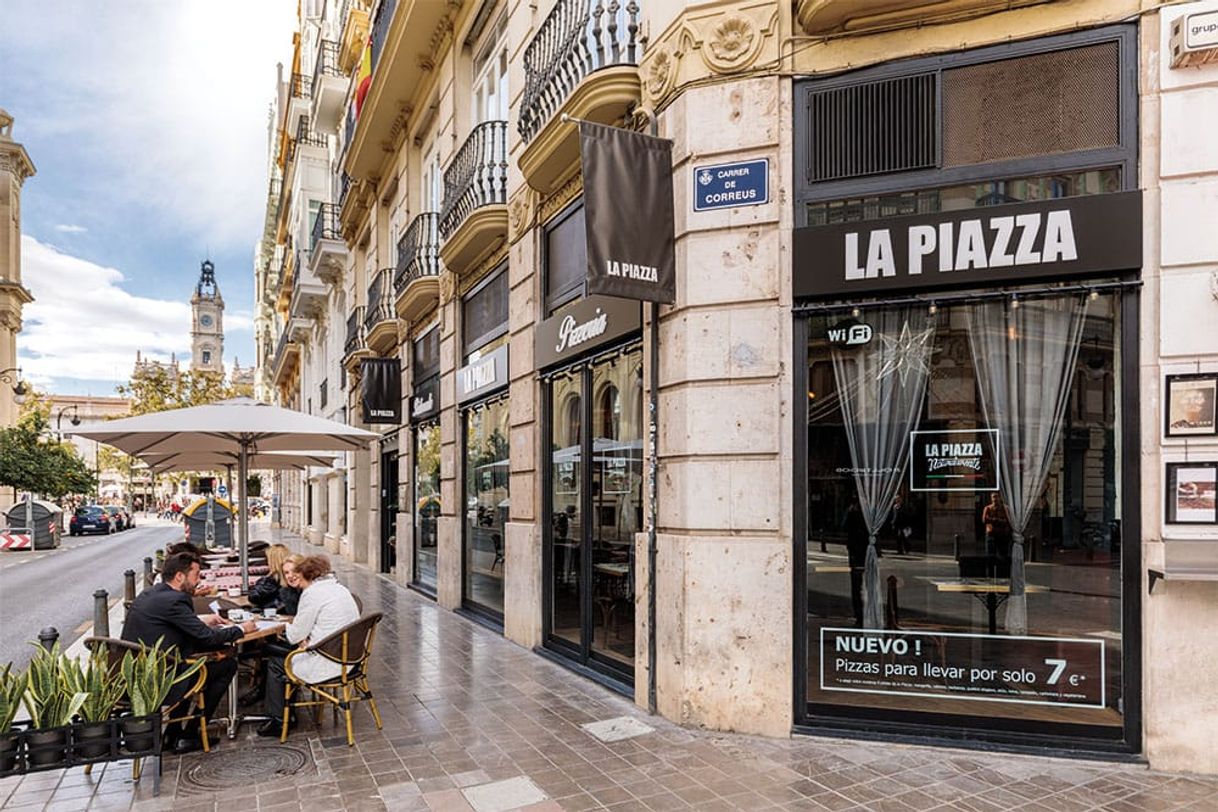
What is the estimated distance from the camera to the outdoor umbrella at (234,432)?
24.4ft

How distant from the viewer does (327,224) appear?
1003 inches

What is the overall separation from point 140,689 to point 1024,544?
6110 millimetres

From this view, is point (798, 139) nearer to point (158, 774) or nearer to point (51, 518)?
point (158, 774)

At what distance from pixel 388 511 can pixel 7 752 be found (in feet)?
46.2

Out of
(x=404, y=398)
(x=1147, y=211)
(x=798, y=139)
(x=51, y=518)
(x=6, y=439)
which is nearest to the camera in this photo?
(x=1147, y=211)

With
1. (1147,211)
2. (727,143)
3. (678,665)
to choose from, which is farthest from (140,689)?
(1147,211)

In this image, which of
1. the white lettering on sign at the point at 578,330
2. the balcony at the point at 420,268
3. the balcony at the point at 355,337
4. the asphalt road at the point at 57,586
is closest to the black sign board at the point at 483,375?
the white lettering on sign at the point at 578,330

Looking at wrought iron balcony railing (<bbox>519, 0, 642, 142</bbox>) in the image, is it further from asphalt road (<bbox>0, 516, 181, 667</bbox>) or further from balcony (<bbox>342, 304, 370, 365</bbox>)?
balcony (<bbox>342, 304, 370, 365</bbox>)

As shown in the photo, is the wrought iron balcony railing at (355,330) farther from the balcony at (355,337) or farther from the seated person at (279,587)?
the seated person at (279,587)

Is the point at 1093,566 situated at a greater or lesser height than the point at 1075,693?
greater

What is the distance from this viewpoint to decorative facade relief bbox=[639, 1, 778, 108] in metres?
6.50

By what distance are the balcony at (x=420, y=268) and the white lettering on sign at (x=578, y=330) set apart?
5.18 meters

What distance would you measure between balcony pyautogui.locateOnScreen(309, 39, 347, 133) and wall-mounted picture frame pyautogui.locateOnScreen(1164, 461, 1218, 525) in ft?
76.3

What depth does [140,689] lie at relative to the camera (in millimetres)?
5273
